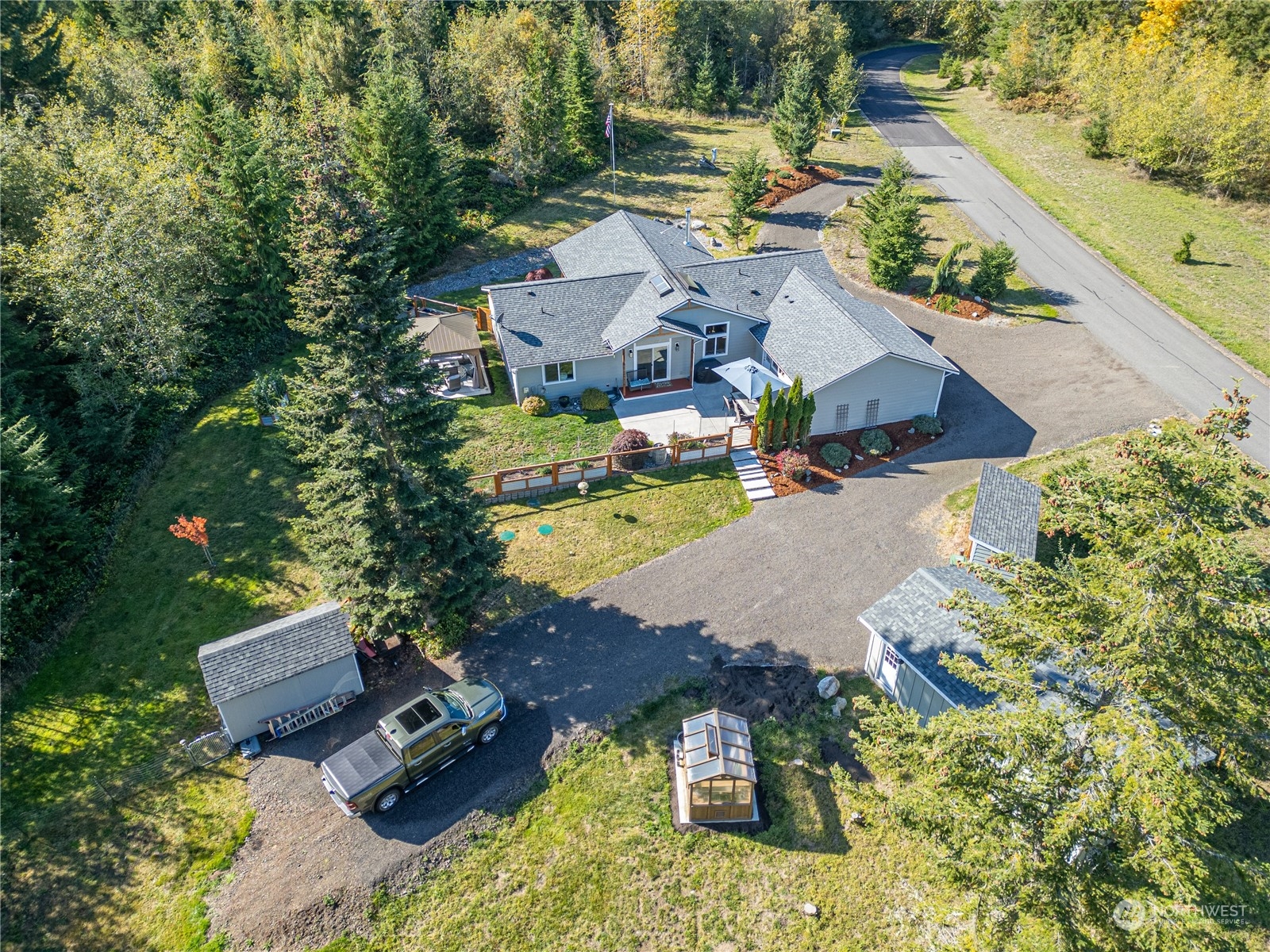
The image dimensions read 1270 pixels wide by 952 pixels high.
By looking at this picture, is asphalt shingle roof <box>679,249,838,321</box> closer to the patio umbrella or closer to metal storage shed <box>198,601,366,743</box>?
the patio umbrella

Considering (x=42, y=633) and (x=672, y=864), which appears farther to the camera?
(x=42, y=633)

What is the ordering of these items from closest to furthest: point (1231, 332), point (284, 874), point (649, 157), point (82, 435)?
point (284, 874), point (82, 435), point (1231, 332), point (649, 157)

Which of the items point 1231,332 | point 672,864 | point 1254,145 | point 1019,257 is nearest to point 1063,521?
point 672,864

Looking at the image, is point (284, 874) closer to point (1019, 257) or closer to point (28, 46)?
point (1019, 257)

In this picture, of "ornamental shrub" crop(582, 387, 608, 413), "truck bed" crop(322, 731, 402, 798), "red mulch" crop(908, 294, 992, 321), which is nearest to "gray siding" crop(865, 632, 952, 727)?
"truck bed" crop(322, 731, 402, 798)

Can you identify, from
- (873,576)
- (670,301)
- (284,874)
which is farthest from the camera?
(670,301)

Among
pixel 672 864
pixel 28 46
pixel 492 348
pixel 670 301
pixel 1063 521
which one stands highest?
pixel 28 46
